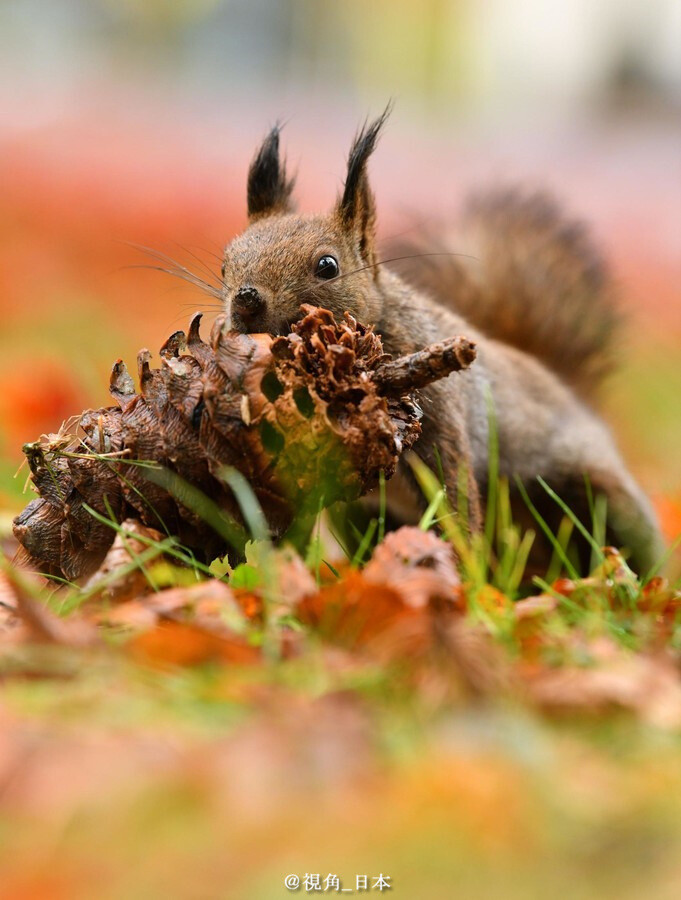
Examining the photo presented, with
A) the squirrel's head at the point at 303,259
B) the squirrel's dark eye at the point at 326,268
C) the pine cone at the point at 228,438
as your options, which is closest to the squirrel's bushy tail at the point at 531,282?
the squirrel's head at the point at 303,259

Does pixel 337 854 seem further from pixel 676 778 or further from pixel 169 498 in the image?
pixel 169 498

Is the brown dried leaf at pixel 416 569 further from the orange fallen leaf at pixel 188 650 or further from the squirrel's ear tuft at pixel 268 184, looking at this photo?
the squirrel's ear tuft at pixel 268 184

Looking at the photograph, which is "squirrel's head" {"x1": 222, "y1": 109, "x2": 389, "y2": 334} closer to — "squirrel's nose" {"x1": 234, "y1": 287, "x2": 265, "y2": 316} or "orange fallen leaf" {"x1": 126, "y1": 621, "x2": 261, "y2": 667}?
"squirrel's nose" {"x1": 234, "y1": 287, "x2": 265, "y2": 316}

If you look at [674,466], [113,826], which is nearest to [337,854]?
[113,826]

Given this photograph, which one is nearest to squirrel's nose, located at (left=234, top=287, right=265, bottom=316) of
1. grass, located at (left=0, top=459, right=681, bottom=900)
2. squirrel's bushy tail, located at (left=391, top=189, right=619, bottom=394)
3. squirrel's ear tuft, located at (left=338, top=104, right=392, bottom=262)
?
squirrel's ear tuft, located at (left=338, top=104, right=392, bottom=262)

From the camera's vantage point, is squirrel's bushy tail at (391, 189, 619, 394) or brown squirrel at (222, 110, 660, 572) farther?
squirrel's bushy tail at (391, 189, 619, 394)

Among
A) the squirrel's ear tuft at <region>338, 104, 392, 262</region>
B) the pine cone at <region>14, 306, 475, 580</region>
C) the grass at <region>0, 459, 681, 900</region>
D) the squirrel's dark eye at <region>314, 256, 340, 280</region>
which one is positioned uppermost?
the squirrel's ear tuft at <region>338, 104, 392, 262</region>

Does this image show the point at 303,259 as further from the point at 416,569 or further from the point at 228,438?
the point at 416,569
